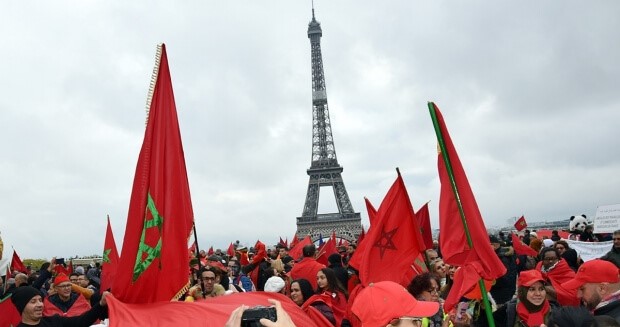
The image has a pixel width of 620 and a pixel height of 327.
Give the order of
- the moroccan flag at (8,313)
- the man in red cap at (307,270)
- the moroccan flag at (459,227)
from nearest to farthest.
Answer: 1. the moroccan flag at (8,313)
2. the moroccan flag at (459,227)
3. the man in red cap at (307,270)

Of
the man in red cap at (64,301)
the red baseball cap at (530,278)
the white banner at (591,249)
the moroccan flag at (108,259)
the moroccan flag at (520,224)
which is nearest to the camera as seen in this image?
the red baseball cap at (530,278)

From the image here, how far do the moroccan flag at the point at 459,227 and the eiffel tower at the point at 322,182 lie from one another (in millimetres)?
65342

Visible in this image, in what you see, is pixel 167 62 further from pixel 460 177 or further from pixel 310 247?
pixel 310 247

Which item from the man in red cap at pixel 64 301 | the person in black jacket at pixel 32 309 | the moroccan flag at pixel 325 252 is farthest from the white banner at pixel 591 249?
the person in black jacket at pixel 32 309

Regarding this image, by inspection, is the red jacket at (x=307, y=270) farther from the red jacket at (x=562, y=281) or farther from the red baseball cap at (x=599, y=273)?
the red baseball cap at (x=599, y=273)

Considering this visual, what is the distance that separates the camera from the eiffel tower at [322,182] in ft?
240

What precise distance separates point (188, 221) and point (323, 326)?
5.22 feet

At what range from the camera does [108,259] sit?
11594 millimetres

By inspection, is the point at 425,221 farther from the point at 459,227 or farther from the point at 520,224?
the point at 520,224

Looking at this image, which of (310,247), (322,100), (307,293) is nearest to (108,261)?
(310,247)

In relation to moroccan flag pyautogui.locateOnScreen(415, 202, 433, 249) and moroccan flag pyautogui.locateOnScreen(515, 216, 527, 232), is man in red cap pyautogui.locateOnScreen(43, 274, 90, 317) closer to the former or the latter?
moroccan flag pyautogui.locateOnScreen(415, 202, 433, 249)

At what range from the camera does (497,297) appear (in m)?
8.93

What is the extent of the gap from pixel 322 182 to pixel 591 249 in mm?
63679

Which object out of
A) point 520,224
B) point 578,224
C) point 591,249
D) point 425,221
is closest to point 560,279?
point 425,221
